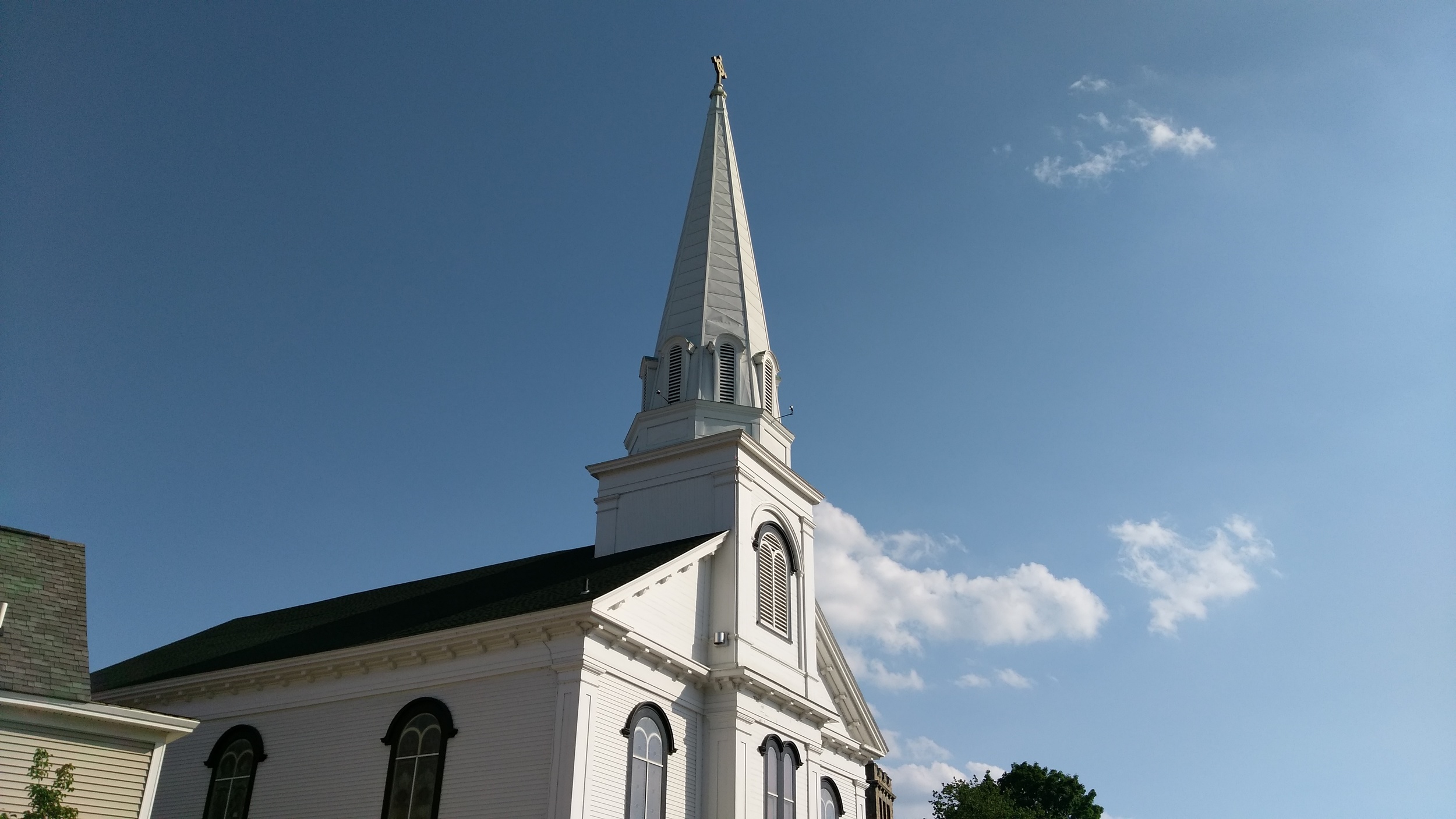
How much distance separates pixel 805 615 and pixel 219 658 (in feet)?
53.0

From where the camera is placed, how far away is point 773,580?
28.9 m

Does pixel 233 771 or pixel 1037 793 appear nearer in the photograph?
pixel 233 771

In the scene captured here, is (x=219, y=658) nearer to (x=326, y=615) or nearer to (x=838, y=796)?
(x=326, y=615)

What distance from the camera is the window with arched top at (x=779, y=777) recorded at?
25.5 metres

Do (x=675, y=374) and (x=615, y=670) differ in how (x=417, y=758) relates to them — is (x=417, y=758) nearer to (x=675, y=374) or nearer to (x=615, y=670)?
(x=615, y=670)

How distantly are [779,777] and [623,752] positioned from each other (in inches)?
218

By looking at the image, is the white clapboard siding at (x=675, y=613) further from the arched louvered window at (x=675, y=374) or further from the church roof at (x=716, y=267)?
the church roof at (x=716, y=267)

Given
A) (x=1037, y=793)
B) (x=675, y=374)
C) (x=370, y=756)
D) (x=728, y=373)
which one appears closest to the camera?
(x=370, y=756)

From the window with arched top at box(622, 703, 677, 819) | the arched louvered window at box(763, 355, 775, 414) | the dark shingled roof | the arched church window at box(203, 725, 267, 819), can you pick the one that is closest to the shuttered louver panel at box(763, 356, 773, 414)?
the arched louvered window at box(763, 355, 775, 414)

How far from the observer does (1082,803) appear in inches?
2621

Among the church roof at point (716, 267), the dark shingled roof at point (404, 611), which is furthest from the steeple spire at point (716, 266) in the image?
the dark shingled roof at point (404, 611)

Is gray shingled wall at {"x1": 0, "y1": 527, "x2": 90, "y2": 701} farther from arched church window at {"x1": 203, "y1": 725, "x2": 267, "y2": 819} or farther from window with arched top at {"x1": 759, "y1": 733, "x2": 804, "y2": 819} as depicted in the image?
window with arched top at {"x1": 759, "y1": 733, "x2": 804, "y2": 819}

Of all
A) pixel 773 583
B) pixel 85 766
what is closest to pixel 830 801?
pixel 773 583

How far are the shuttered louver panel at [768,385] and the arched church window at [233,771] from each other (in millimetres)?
16147
